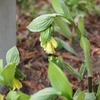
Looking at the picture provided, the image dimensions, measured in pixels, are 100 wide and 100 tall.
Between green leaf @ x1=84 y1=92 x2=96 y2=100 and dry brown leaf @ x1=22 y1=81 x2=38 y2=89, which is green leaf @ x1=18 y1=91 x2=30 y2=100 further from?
dry brown leaf @ x1=22 y1=81 x2=38 y2=89

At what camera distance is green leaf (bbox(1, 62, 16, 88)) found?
1.21 m

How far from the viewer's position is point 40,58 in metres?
1.88

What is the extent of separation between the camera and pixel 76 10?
2.26m

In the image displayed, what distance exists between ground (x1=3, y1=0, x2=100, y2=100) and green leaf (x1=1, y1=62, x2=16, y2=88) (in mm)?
357

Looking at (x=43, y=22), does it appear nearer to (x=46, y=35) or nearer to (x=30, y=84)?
(x=46, y=35)

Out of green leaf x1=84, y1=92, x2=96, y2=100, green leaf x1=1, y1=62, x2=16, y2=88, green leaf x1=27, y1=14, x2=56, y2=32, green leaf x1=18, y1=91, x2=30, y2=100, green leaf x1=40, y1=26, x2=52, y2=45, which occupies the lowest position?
green leaf x1=84, y1=92, x2=96, y2=100

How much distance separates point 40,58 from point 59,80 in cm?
76

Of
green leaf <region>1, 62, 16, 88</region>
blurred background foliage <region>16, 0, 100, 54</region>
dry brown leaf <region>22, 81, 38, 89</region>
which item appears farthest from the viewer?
blurred background foliage <region>16, 0, 100, 54</region>

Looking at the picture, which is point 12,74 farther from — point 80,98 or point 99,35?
point 99,35

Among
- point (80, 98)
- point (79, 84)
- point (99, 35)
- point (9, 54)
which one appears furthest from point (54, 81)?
point (99, 35)

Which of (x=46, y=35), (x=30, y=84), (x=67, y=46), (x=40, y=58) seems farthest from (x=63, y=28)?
(x=46, y=35)

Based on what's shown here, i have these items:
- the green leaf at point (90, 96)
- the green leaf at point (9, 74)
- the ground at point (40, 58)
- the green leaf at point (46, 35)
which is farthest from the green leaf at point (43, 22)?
the ground at point (40, 58)

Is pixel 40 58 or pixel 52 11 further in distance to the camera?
pixel 52 11

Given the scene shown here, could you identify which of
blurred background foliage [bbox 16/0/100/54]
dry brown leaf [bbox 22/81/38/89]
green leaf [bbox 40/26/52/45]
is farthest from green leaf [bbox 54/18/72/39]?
green leaf [bbox 40/26/52/45]
